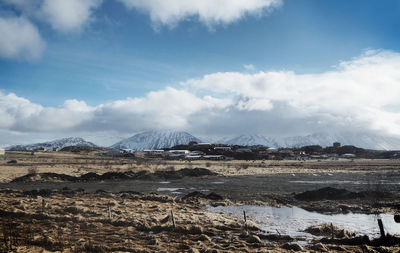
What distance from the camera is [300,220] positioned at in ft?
70.0

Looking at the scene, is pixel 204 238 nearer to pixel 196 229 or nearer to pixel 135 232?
pixel 196 229

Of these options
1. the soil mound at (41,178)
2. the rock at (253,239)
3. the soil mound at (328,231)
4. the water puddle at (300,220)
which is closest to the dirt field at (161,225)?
the rock at (253,239)

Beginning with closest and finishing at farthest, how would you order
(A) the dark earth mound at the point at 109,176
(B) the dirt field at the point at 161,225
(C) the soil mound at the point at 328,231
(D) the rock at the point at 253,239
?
(B) the dirt field at the point at 161,225 < (D) the rock at the point at 253,239 < (C) the soil mound at the point at 328,231 < (A) the dark earth mound at the point at 109,176

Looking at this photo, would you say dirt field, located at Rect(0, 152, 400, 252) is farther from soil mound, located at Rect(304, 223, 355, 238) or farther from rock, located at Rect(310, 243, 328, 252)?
soil mound, located at Rect(304, 223, 355, 238)

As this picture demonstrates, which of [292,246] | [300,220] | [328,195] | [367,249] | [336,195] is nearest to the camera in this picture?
[367,249]

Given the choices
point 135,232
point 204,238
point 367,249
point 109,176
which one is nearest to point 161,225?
point 135,232

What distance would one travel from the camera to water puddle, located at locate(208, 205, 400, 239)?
1850 cm

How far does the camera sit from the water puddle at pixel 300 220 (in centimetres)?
1850

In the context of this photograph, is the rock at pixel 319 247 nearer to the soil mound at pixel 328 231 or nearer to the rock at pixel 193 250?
the soil mound at pixel 328 231

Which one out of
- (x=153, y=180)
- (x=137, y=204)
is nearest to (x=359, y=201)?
(x=137, y=204)

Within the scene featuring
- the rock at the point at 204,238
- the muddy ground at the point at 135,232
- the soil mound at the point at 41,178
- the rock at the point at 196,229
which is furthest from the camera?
the soil mound at the point at 41,178

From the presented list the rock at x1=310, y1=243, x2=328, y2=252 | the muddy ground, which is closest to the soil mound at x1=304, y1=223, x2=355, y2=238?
the muddy ground

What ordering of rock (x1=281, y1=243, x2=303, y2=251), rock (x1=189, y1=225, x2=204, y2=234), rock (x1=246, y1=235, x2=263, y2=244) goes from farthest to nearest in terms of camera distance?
rock (x1=189, y1=225, x2=204, y2=234)
rock (x1=246, y1=235, x2=263, y2=244)
rock (x1=281, y1=243, x2=303, y2=251)

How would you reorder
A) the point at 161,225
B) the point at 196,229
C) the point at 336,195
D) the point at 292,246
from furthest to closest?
the point at 336,195 → the point at 161,225 → the point at 196,229 → the point at 292,246
